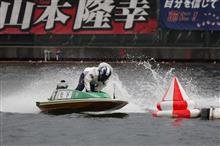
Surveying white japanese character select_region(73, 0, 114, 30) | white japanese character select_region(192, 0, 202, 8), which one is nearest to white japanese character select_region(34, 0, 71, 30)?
white japanese character select_region(73, 0, 114, 30)

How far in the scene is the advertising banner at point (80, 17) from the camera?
57594mm

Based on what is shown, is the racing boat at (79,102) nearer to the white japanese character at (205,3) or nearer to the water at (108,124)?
the water at (108,124)

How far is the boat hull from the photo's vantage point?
26719 mm

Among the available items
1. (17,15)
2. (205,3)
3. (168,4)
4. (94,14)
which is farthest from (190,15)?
(17,15)

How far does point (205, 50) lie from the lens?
54781 millimetres

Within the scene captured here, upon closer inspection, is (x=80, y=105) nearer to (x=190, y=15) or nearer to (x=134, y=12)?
(x=134, y=12)

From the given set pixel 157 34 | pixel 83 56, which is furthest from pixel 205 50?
pixel 83 56

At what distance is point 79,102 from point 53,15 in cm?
3160

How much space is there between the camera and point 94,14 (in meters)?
57.7

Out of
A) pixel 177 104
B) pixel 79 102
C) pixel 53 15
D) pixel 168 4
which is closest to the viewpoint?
pixel 177 104

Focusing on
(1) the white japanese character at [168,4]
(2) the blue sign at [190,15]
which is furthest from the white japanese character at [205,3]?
(1) the white japanese character at [168,4]

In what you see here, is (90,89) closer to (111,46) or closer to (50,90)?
(50,90)

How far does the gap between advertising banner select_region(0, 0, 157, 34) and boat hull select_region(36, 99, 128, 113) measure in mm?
30187

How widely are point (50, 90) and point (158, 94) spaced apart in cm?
443
